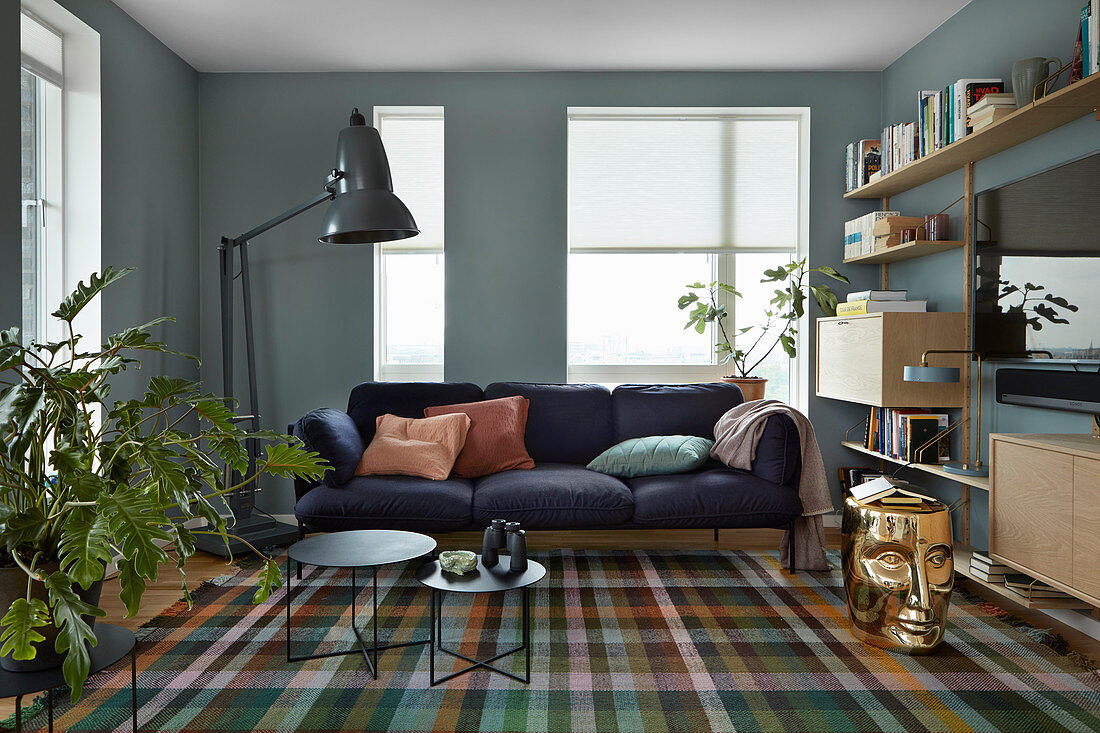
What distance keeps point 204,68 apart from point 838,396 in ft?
13.7

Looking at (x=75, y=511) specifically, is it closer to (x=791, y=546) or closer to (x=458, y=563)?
(x=458, y=563)

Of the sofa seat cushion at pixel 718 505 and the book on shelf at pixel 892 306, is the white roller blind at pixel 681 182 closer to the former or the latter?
the book on shelf at pixel 892 306

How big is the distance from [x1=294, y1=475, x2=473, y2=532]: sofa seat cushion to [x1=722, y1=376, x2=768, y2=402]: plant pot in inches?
71.5

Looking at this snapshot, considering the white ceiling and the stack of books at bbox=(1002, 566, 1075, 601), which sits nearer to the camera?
the stack of books at bbox=(1002, 566, 1075, 601)

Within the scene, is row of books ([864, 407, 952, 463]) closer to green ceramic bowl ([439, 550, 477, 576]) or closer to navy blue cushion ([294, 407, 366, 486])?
green ceramic bowl ([439, 550, 477, 576])

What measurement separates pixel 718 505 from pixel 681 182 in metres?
2.13

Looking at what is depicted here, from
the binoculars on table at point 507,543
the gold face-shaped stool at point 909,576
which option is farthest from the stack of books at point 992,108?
the binoculars on table at point 507,543

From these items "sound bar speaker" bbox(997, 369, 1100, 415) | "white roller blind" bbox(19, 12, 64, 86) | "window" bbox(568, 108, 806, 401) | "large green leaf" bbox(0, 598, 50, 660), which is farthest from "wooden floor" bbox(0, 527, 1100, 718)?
"white roller blind" bbox(19, 12, 64, 86)

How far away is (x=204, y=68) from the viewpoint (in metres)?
4.19

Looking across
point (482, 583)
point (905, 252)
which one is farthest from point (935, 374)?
point (482, 583)

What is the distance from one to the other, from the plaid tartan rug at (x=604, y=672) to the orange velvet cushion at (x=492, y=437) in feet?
2.34

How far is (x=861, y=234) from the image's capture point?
156 inches

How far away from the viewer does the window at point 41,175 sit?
307 centimetres

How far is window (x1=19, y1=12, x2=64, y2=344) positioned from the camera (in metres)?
3.07
